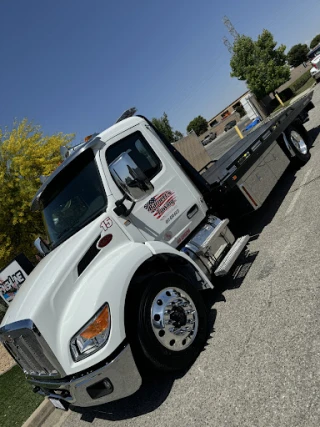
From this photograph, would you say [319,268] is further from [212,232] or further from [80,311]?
[80,311]

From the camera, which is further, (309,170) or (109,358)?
(309,170)

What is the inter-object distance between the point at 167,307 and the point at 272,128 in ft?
17.5

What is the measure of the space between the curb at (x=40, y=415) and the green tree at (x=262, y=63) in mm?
45217

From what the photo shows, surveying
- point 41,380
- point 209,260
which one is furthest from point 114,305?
point 209,260

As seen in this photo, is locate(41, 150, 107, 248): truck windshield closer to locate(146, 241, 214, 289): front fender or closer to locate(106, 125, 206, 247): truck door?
locate(106, 125, 206, 247): truck door

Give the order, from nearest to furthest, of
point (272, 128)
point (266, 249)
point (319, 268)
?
point (319, 268) → point (266, 249) → point (272, 128)

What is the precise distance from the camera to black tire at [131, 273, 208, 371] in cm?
351

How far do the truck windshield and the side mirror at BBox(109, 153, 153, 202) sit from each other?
1.00 ft

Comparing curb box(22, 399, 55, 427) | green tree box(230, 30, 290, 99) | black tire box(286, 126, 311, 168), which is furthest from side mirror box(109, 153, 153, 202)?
green tree box(230, 30, 290, 99)

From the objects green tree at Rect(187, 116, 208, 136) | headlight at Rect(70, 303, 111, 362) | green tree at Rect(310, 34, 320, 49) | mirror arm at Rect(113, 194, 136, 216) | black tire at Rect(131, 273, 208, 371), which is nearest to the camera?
headlight at Rect(70, 303, 111, 362)

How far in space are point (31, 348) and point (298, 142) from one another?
712cm

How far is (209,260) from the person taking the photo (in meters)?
4.88

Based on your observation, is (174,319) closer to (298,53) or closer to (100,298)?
(100,298)

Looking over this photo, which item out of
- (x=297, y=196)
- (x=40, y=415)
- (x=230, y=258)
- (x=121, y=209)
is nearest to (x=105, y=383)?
(x=121, y=209)
